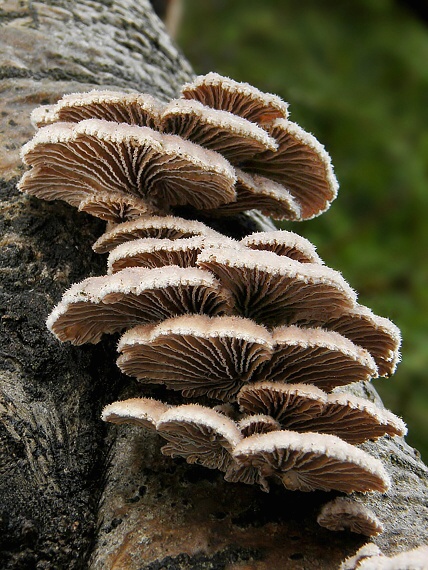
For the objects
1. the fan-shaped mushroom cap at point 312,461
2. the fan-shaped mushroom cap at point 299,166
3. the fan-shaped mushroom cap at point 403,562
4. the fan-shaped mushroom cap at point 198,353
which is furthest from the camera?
the fan-shaped mushroom cap at point 299,166

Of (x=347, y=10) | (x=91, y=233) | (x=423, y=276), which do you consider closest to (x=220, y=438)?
(x=91, y=233)

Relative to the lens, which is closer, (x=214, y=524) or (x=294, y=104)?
(x=214, y=524)

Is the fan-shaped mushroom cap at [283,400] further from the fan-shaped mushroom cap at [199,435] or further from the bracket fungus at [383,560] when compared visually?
the bracket fungus at [383,560]

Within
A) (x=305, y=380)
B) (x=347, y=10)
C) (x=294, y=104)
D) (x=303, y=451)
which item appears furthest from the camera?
(x=347, y=10)

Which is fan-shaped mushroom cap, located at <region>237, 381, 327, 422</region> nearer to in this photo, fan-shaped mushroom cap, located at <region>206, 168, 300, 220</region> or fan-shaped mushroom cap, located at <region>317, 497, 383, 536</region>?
fan-shaped mushroom cap, located at <region>317, 497, 383, 536</region>

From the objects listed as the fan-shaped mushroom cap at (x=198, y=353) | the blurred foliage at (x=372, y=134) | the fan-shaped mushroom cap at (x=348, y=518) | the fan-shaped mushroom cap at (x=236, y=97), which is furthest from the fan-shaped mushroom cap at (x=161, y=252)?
the blurred foliage at (x=372, y=134)

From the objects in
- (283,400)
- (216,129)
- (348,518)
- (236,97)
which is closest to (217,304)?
(283,400)

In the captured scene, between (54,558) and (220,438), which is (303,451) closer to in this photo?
(220,438)
